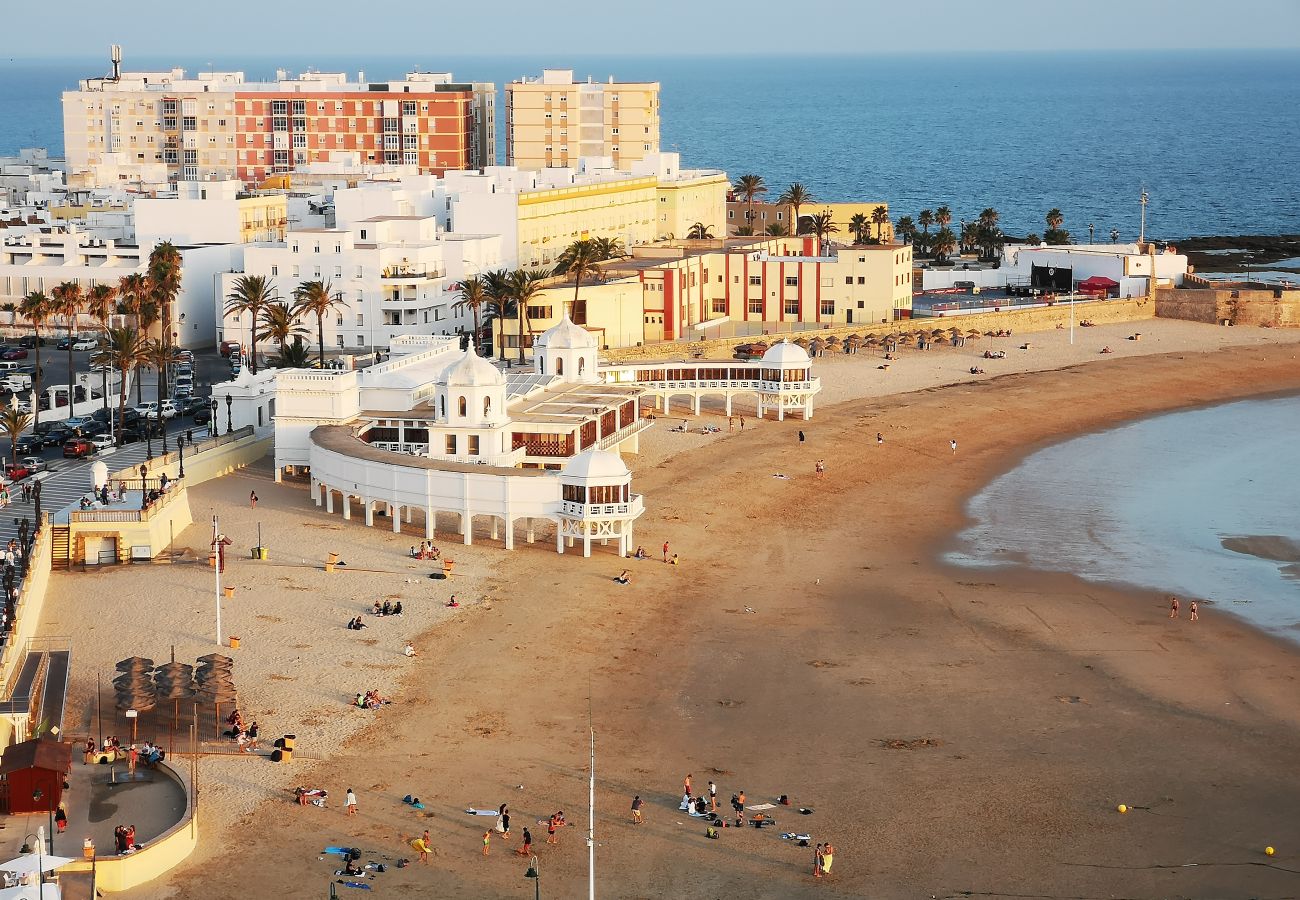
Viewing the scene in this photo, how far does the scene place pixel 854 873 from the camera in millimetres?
39594

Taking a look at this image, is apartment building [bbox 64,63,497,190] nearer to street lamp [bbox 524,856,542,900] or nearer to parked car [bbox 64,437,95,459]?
parked car [bbox 64,437,95,459]

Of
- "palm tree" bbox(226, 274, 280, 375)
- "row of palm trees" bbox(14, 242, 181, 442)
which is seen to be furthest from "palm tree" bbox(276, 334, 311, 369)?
"row of palm trees" bbox(14, 242, 181, 442)

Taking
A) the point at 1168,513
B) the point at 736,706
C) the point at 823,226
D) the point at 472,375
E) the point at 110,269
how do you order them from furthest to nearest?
1. the point at 823,226
2. the point at 110,269
3. the point at 1168,513
4. the point at 472,375
5. the point at 736,706

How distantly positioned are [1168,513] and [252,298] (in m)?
42.2

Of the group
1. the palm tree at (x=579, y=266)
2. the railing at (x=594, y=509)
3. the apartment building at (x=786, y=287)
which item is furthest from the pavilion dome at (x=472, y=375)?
the apartment building at (x=786, y=287)

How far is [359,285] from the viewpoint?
337 feet

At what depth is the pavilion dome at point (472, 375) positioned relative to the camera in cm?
6869

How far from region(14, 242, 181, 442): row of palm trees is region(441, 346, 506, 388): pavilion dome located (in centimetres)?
1594

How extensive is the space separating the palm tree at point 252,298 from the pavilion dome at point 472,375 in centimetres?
1819

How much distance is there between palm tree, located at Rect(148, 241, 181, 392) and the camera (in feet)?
314

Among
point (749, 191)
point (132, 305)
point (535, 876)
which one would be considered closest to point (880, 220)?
Answer: point (749, 191)

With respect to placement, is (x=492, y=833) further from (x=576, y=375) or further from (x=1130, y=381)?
(x=1130, y=381)

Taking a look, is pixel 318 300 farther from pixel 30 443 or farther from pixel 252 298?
pixel 30 443

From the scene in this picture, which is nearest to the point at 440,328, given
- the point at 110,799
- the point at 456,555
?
the point at 456,555
